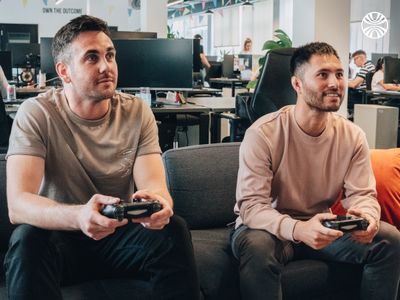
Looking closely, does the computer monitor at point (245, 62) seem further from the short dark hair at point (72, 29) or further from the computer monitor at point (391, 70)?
the short dark hair at point (72, 29)

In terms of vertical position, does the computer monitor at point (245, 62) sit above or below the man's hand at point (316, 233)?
above

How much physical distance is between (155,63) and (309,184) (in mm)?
2608

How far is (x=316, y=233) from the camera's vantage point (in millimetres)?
1938

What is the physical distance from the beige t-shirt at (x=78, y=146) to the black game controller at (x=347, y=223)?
0.68 meters

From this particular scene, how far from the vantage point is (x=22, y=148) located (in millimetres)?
1911

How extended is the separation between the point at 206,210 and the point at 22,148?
93 cm

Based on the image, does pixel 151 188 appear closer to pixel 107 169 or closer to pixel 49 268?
pixel 107 169

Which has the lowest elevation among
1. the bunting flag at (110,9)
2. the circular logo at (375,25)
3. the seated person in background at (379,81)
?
the seated person in background at (379,81)

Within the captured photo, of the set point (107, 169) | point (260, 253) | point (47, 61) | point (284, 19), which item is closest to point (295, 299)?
point (260, 253)

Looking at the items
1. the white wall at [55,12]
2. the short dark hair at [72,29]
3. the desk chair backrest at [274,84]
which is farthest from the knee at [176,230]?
the white wall at [55,12]

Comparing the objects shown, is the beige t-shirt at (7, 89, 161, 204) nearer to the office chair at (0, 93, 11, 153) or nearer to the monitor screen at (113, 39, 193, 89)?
the office chair at (0, 93, 11, 153)

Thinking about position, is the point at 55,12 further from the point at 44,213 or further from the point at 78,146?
the point at 44,213

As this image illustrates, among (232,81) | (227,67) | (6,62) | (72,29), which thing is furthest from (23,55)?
(72,29)

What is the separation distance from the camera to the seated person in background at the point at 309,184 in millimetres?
2084
